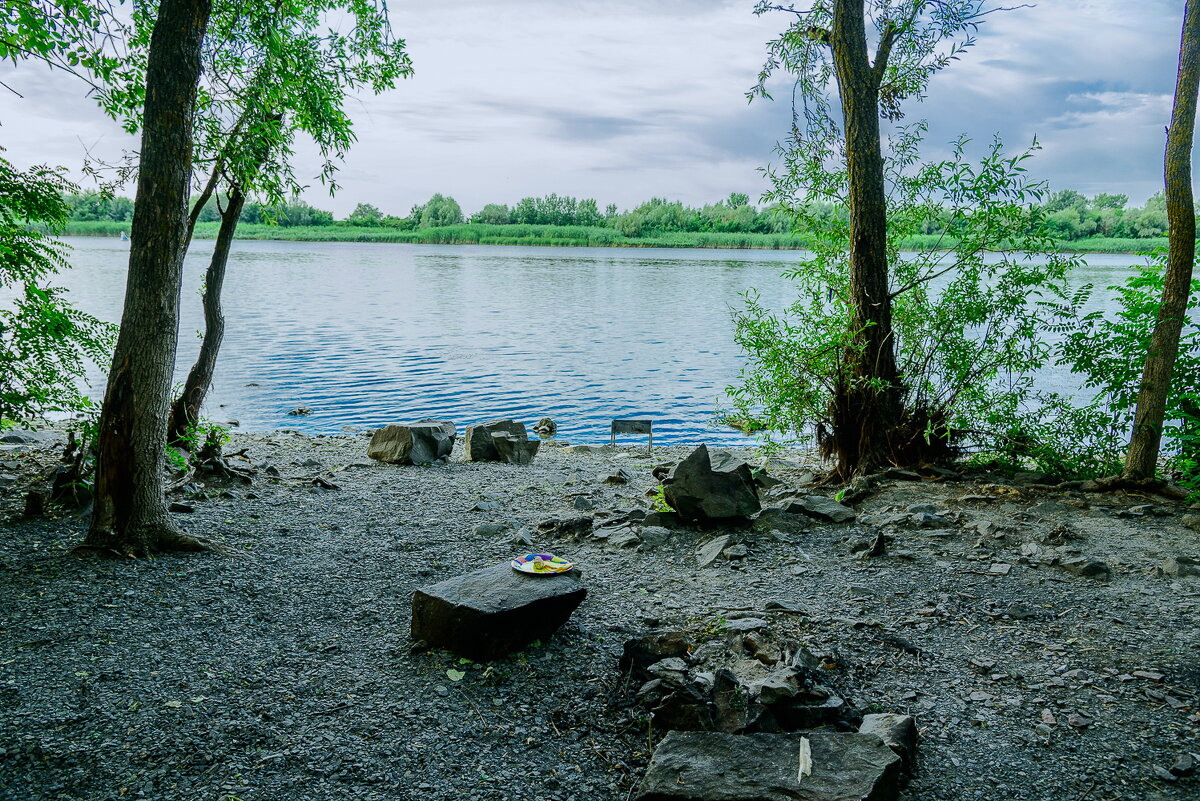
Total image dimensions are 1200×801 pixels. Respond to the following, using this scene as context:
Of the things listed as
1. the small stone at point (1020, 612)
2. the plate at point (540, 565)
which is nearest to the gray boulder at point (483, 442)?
the plate at point (540, 565)

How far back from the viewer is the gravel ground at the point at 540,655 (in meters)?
3.70

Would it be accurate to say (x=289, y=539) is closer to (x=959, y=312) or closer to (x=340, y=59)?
(x=340, y=59)

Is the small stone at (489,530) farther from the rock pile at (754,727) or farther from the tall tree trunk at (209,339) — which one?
the tall tree trunk at (209,339)

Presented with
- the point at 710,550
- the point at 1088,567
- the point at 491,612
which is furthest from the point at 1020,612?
the point at 491,612

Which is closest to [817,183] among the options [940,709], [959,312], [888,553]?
[959,312]

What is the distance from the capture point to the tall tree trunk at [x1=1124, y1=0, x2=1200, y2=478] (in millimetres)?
8008

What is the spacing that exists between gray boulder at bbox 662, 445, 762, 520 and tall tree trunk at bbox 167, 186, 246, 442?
20.4 ft

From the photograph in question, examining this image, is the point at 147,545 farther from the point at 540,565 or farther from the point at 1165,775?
the point at 1165,775

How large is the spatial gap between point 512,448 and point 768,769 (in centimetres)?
920

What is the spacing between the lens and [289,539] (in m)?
7.27

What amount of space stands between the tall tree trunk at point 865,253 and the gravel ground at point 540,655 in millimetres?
1625

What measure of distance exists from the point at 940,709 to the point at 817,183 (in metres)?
7.43

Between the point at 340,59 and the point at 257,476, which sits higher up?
the point at 340,59

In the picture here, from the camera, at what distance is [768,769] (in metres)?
3.53
